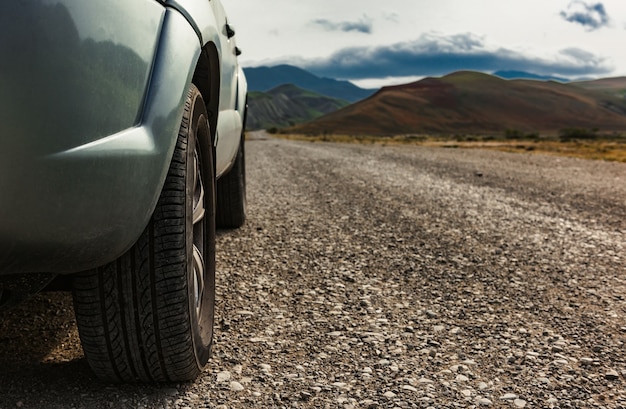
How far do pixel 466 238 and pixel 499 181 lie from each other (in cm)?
499

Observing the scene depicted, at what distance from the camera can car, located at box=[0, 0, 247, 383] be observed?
1384 mm

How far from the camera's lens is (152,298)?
1793mm

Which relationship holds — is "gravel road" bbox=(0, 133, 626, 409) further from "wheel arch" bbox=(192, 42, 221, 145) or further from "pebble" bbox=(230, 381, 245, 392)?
"wheel arch" bbox=(192, 42, 221, 145)

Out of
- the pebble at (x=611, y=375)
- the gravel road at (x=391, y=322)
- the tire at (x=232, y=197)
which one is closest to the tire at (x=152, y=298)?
the gravel road at (x=391, y=322)

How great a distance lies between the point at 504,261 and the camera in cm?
407

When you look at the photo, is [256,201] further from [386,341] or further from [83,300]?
[83,300]

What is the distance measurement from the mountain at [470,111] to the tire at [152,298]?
108758 millimetres

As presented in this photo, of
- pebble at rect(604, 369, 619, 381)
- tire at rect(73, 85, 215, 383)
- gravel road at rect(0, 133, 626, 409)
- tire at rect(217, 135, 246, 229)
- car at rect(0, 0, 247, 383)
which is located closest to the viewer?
car at rect(0, 0, 247, 383)

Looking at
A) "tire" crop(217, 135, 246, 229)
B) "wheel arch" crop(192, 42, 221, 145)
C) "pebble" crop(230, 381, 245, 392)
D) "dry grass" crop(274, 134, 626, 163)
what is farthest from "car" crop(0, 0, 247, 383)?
"dry grass" crop(274, 134, 626, 163)

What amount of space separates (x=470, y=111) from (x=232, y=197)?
435ft

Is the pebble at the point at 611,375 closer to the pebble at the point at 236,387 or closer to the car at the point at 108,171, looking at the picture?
the pebble at the point at 236,387

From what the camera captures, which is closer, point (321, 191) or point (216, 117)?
point (216, 117)

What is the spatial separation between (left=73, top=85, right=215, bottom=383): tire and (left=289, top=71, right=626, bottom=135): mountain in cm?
10876

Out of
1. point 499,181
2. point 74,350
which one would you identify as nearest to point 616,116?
point 499,181
